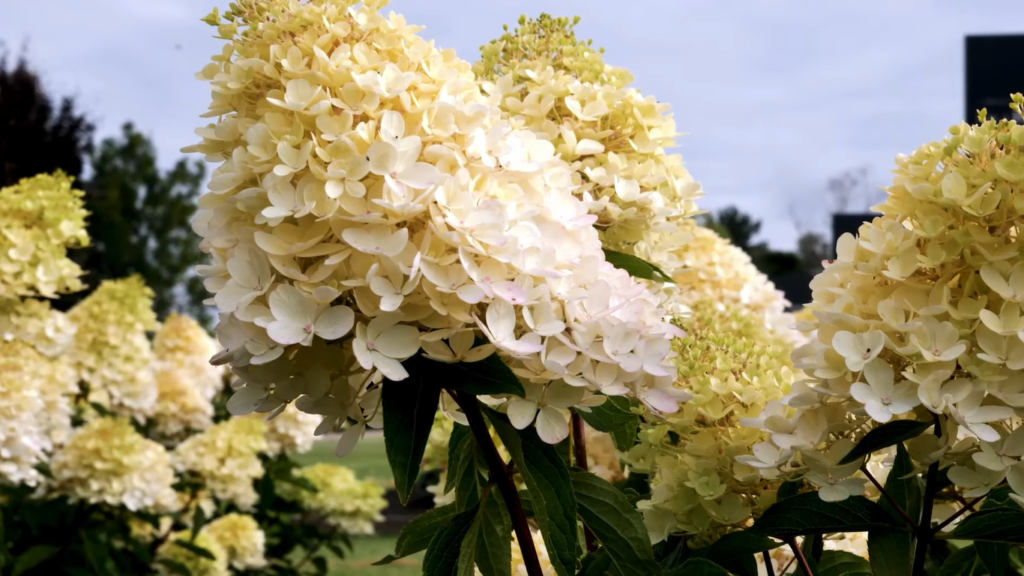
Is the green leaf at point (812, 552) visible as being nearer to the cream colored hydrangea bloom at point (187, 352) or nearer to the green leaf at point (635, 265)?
the green leaf at point (635, 265)

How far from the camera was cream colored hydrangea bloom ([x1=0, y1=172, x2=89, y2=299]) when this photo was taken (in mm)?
1896

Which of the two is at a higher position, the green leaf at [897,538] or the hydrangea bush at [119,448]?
the hydrangea bush at [119,448]

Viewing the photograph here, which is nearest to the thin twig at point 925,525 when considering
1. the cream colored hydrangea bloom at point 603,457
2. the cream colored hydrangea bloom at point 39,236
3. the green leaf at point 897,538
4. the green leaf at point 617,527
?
the green leaf at point 897,538

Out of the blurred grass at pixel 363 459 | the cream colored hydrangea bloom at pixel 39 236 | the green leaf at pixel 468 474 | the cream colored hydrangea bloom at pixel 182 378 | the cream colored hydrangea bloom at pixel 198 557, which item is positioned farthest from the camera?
the blurred grass at pixel 363 459

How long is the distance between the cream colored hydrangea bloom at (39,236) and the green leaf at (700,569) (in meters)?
1.61

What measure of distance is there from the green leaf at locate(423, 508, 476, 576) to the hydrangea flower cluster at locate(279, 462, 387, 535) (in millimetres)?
3526

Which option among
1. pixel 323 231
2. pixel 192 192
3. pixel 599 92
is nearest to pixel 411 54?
pixel 323 231

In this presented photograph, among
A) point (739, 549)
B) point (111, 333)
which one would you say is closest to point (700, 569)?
point (739, 549)

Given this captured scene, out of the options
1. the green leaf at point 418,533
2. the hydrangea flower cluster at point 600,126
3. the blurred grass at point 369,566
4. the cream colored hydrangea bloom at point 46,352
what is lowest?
the green leaf at point 418,533

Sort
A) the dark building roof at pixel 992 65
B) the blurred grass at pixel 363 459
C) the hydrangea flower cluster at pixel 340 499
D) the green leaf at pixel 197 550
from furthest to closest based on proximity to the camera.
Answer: the dark building roof at pixel 992 65 < the blurred grass at pixel 363 459 < the hydrangea flower cluster at pixel 340 499 < the green leaf at pixel 197 550

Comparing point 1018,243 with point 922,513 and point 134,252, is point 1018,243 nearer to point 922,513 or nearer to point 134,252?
point 922,513

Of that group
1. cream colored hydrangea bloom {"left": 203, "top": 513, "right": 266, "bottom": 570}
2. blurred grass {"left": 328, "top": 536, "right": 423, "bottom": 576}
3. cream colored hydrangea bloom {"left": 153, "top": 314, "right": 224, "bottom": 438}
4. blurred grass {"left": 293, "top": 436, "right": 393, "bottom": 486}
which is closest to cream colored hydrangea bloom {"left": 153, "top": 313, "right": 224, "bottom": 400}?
cream colored hydrangea bloom {"left": 153, "top": 314, "right": 224, "bottom": 438}

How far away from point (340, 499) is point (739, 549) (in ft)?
11.9

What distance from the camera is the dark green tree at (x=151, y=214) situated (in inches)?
710
